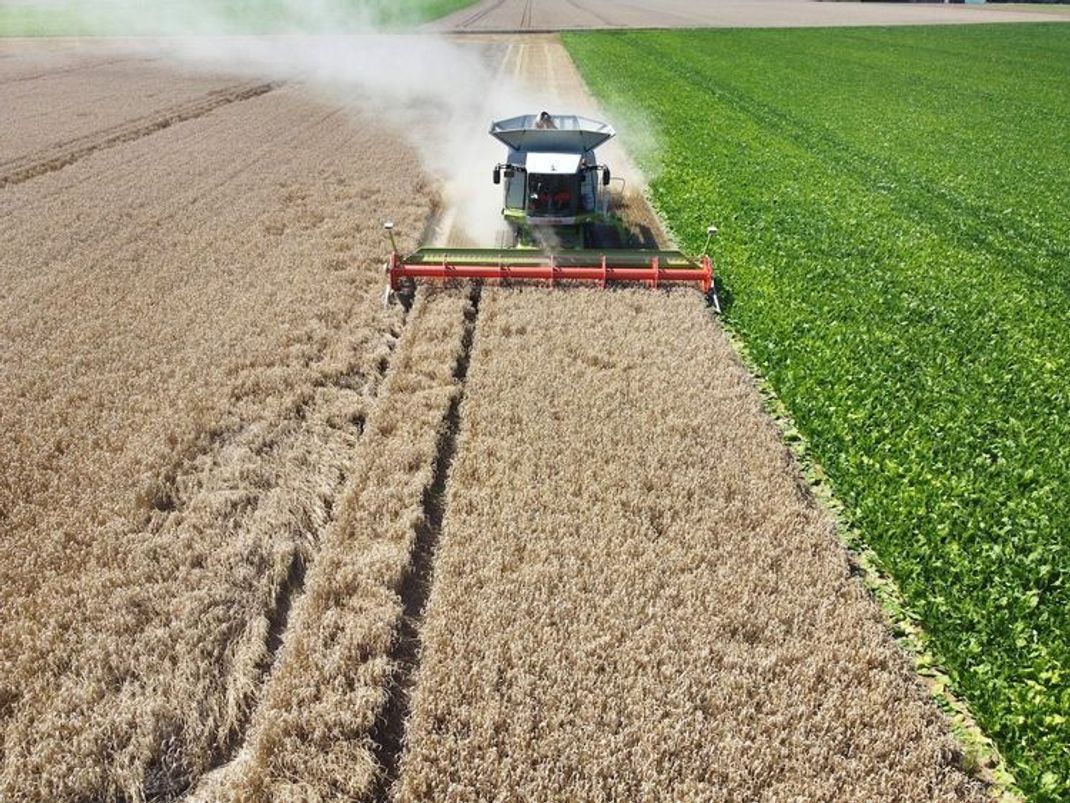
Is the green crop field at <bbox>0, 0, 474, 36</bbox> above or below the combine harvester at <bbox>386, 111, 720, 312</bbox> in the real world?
above

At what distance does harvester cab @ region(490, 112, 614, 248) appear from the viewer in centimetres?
1162

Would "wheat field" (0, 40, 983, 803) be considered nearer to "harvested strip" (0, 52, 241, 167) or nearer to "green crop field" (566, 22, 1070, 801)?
"green crop field" (566, 22, 1070, 801)

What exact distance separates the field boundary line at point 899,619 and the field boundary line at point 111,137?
1969 centimetres

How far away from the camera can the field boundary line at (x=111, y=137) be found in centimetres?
1802

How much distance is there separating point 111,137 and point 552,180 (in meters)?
18.2

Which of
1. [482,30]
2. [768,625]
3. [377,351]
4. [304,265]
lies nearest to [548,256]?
[377,351]

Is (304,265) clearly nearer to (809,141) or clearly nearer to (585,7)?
(809,141)

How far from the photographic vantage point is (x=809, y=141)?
20797 mm

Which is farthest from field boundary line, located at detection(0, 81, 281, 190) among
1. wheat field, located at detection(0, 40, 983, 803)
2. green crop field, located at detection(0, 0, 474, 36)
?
green crop field, located at detection(0, 0, 474, 36)

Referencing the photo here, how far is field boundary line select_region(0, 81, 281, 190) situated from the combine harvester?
13641mm

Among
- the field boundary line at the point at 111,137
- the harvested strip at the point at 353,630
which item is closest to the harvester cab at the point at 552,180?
the harvested strip at the point at 353,630

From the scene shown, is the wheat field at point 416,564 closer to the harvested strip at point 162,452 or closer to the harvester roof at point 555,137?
the harvested strip at point 162,452

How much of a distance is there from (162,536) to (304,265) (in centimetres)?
686

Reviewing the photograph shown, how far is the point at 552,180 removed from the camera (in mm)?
11617
